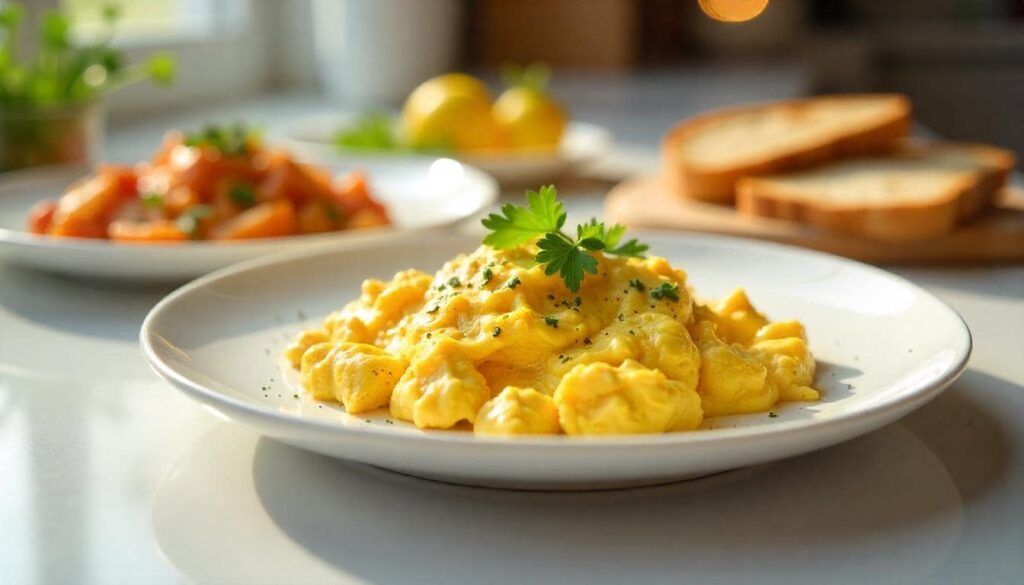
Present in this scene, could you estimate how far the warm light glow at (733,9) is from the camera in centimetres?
677

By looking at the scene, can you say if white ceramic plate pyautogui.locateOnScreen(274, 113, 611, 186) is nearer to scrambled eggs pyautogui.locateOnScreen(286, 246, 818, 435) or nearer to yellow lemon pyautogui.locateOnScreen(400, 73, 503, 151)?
yellow lemon pyautogui.locateOnScreen(400, 73, 503, 151)

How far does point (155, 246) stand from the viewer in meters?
1.70

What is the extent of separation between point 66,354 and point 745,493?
2.98 feet

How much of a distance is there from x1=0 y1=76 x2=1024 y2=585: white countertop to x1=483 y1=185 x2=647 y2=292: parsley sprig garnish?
0.21 meters

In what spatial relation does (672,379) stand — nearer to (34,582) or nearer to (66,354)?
(34,582)

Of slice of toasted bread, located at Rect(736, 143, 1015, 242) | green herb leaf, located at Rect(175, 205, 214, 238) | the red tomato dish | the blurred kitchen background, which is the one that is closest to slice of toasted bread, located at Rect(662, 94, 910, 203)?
slice of toasted bread, located at Rect(736, 143, 1015, 242)

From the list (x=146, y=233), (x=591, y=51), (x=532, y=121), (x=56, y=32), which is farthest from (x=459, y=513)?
(x=591, y=51)

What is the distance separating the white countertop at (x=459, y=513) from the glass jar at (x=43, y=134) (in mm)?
1219

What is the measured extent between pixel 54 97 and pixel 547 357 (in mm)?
1763

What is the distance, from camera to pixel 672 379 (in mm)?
1058

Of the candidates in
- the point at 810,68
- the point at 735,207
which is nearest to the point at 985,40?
the point at 810,68

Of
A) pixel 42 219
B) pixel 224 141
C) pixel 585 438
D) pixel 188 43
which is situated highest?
pixel 585 438

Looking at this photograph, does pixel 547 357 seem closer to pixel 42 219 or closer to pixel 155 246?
pixel 155 246

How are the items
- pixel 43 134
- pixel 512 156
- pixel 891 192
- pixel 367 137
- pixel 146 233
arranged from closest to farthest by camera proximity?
pixel 146 233 → pixel 891 192 → pixel 43 134 → pixel 512 156 → pixel 367 137
